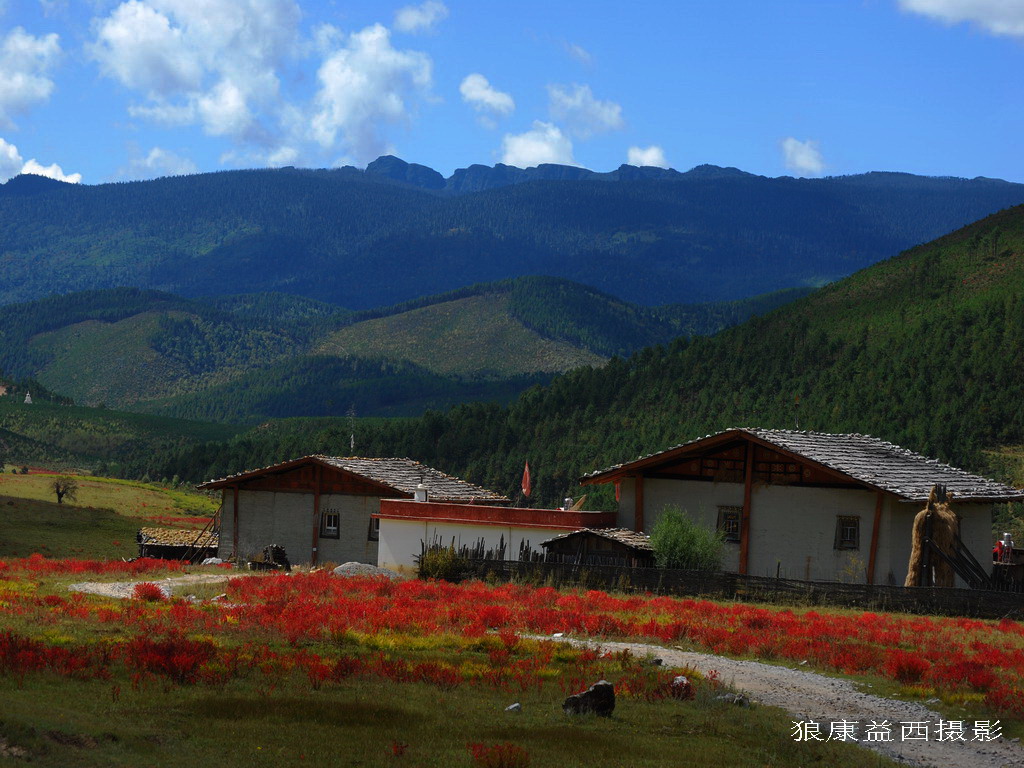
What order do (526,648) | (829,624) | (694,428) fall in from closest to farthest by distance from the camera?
(526,648) → (829,624) → (694,428)

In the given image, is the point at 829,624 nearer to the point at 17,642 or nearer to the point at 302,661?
the point at 302,661

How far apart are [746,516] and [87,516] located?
44.6m

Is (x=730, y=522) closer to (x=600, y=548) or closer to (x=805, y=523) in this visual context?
(x=805, y=523)

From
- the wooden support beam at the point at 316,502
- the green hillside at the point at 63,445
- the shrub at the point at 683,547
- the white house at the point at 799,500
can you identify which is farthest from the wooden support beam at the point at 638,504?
the green hillside at the point at 63,445

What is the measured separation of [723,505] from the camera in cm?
4328

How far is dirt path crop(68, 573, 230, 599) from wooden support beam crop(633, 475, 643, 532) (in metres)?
13.8

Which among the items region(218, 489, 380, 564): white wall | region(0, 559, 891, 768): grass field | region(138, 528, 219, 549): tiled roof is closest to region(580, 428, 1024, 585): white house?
region(218, 489, 380, 564): white wall

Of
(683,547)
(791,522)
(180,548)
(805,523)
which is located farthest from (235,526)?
(805,523)

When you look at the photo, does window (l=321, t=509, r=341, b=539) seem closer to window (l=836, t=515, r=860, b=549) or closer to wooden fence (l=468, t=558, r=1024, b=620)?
wooden fence (l=468, t=558, r=1024, b=620)

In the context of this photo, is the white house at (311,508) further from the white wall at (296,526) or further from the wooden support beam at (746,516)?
the wooden support beam at (746,516)

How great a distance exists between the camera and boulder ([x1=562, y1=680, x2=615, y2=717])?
1719 centimetres

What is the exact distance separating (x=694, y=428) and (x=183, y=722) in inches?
4191

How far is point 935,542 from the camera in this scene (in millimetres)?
37938

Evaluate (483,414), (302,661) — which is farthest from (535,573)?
(483,414)
